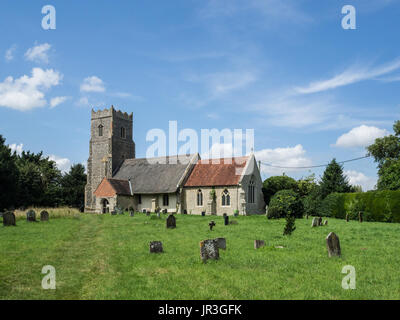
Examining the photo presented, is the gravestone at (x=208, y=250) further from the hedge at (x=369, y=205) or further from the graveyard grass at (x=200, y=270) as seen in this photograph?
the hedge at (x=369, y=205)

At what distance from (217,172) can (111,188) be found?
1397 cm

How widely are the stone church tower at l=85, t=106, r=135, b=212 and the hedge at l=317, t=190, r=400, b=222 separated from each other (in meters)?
→ 31.3

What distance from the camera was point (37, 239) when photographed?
1672 centimetres

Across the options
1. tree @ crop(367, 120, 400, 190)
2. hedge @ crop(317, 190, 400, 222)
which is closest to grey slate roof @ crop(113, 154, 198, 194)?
hedge @ crop(317, 190, 400, 222)

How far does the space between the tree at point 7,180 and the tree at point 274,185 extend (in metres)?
32.1

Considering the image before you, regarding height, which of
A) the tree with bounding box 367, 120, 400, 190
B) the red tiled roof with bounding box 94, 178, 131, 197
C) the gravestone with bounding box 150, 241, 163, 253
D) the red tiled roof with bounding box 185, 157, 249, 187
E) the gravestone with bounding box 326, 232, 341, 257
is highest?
the tree with bounding box 367, 120, 400, 190

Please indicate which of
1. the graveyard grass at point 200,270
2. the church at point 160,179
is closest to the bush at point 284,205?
the church at point 160,179

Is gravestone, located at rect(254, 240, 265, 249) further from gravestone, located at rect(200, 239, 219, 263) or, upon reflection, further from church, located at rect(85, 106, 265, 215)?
church, located at rect(85, 106, 265, 215)

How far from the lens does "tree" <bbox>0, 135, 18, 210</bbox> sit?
4219 cm

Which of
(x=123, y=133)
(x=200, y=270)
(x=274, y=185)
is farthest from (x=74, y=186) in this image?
(x=200, y=270)

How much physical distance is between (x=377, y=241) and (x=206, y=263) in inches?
322

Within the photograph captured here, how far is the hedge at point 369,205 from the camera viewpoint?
29016 mm

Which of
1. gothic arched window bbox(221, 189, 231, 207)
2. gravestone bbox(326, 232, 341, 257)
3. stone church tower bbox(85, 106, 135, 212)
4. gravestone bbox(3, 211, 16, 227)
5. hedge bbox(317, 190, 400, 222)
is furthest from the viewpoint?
stone church tower bbox(85, 106, 135, 212)

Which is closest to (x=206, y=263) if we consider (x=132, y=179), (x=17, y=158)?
(x=132, y=179)
